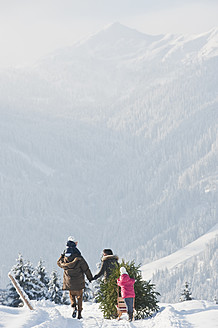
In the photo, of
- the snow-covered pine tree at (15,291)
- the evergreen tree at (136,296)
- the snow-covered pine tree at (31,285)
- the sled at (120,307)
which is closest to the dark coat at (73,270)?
the evergreen tree at (136,296)

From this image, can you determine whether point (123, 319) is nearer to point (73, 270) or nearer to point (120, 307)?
point (120, 307)

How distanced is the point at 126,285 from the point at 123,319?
1.20 m

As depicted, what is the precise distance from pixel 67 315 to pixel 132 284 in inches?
123

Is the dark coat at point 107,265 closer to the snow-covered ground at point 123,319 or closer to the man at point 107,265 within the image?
the man at point 107,265

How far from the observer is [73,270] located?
16875mm

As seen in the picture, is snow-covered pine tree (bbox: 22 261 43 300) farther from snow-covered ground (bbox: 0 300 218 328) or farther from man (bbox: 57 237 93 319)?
→ man (bbox: 57 237 93 319)

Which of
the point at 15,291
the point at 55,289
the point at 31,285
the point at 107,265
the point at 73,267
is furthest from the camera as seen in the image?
the point at 55,289

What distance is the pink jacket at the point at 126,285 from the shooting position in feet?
52.9

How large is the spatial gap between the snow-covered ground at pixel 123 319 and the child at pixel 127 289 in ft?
1.39

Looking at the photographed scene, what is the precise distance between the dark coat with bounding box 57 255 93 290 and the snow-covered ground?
0.94 metres

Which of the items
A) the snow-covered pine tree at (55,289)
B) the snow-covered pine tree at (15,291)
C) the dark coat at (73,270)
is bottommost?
the dark coat at (73,270)

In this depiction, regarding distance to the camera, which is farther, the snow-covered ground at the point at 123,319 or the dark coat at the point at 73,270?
the dark coat at the point at 73,270

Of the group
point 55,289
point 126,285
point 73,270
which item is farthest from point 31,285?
point 126,285

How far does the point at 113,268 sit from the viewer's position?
716 inches
